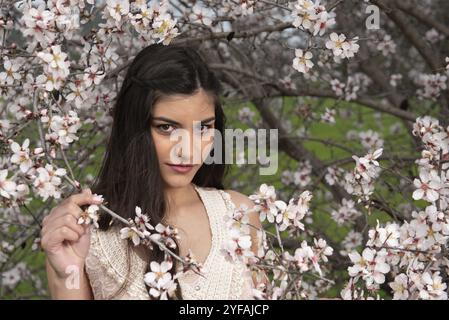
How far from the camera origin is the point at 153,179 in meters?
1.93

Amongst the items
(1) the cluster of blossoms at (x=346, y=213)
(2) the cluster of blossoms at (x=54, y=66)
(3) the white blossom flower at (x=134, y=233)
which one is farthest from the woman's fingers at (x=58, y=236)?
(1) the cluster of blossoms at (x=346, y=213)

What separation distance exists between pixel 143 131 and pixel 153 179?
136 millimetres

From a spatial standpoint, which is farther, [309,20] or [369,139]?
[369,139]

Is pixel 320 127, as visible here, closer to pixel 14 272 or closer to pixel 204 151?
pixel 14 272

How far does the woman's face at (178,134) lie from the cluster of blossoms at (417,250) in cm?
52

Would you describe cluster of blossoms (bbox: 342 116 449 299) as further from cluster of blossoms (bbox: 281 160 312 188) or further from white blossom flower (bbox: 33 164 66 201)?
cluster of blossoms (bbox: 281 160 312 188)

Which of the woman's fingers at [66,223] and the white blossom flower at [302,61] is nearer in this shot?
the woman's fingers at [66,223]

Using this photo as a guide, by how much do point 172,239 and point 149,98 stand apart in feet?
1.52

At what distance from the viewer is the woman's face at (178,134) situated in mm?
1925

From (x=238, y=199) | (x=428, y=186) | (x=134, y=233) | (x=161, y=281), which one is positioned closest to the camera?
(x=161, y=281)

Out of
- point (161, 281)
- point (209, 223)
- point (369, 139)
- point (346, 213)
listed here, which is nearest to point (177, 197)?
point (209, 223)

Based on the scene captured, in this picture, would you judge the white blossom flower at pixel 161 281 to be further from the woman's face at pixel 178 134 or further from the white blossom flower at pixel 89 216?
the woman's face at pixel 178 134

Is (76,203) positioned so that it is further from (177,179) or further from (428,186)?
(428,186)

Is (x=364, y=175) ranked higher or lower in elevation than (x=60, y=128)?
lower
